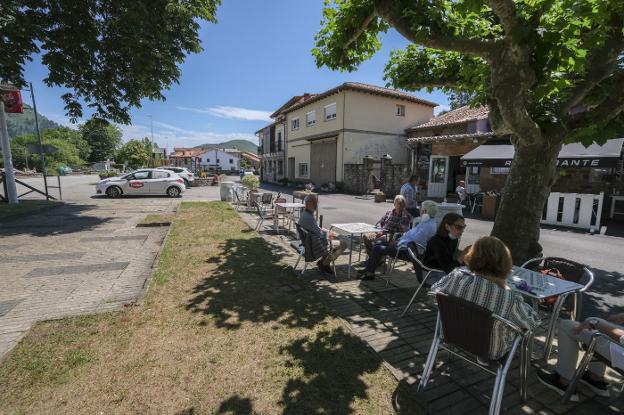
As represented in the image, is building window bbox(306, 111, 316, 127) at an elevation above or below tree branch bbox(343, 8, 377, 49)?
above

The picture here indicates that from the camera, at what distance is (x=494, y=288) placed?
242cm

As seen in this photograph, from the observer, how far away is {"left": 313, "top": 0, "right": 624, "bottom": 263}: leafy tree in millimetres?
3537

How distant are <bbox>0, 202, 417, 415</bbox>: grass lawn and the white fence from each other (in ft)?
34.5

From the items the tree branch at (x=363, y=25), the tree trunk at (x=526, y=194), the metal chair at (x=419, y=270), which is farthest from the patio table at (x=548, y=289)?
the tree branch at (x=363, y=25)

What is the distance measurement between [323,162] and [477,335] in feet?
78.2

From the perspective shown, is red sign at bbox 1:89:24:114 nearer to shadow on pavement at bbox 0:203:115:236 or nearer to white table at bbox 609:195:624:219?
shadow on pavement at bbox 0:203:115:236

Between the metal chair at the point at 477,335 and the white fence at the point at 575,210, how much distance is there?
33.3ft

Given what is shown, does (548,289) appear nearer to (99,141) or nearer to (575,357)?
(575,357)

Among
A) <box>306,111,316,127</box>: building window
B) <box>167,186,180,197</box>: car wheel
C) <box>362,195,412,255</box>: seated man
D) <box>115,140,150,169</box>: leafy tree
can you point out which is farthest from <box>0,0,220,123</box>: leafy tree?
<box>115,140,150,169</box>: leafy tree

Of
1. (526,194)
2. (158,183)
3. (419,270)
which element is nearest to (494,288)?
(419,270)

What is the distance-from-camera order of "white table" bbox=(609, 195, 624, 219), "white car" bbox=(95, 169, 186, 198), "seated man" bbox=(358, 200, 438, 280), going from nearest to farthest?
"seated man" bbox=(358, 200, 438, 280) < "white table" bbox=(609, 195, 624, 219) < "white car" bbox=(95, 169, 186, 198)

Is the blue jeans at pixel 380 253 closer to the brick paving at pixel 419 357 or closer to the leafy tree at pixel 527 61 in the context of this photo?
the brick paving at pixel 419 357

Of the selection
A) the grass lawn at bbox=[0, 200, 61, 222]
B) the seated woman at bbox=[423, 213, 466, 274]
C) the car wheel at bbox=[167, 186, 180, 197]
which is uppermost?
the seated woman at bbox=[423, 213, 466, 274]

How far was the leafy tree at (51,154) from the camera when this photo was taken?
184 feet
